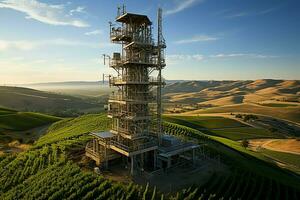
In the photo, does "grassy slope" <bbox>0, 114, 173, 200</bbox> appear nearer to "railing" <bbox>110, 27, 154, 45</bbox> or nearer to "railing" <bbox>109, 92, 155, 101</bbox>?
"railing" <bbox>109, 92, 155, 101</bbox>

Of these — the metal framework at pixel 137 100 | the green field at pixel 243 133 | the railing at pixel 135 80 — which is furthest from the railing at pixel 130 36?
the green field at pixel 243 133

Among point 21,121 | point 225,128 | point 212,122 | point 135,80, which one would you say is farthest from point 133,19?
point 212,122

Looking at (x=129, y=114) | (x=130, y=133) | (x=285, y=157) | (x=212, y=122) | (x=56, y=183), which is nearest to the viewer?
(x=56, y=183)

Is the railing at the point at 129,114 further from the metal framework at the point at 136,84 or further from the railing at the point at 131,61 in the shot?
the railing at the point at 131,61

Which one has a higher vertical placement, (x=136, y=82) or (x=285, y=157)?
(x=136, y=82)

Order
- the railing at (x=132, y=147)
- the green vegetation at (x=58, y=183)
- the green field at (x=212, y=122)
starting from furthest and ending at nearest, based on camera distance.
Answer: the green field at (x=212, y=122) → the railing at (x=132, y=147) → the green vegetation at (x=58, y=183)

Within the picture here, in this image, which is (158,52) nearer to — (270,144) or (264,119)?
(270,144)

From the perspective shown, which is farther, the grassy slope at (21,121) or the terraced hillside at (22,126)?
the grassy slope at (21,121)

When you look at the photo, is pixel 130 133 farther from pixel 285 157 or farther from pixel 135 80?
pixel 285 157

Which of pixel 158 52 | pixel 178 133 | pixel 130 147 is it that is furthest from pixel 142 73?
pixel 178 133
